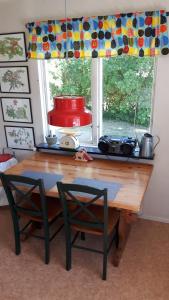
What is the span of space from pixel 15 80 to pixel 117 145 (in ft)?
4.80

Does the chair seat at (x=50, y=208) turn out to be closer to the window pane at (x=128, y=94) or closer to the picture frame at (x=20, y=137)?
the picture frame at (x=20, y=137)

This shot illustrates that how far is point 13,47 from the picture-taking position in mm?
2828

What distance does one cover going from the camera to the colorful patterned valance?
2.29 m

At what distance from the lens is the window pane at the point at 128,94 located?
8.54 feet

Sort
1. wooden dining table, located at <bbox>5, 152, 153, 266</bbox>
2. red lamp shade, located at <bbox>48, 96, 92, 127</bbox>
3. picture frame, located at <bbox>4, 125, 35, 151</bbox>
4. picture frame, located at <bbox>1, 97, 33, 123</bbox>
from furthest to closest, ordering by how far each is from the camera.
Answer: picture frame, located at <bbox>4, 125, 35, 151</bbox>, picture frame, located at <bbox>1, 97, 33, 123</bbox>, wooden dining table, located at <bbox>5, 152, 153, 266</bbox>, red lamp shade, located at <bbox>48, 96, 92, 127</bbox>

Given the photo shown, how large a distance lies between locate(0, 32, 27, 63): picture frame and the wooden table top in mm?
1178

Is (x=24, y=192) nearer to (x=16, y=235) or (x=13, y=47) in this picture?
(x=16, y=235)

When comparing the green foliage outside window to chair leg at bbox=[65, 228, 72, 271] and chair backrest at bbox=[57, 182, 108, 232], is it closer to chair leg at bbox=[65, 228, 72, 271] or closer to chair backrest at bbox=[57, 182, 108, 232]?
chair backrest at bbox=[57, 182, 108, 232]

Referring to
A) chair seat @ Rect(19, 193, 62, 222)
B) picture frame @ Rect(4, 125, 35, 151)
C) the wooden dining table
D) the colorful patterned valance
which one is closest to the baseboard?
the wooden dining table

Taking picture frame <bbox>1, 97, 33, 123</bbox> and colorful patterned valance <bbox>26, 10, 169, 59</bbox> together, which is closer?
colorful patterned valance <bbox>26, 10, 169, 59</bbox>

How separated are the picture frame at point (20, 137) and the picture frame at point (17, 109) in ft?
0.35

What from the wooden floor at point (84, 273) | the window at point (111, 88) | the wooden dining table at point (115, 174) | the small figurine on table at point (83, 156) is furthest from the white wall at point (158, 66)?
the small figurine on table at point (83, 156)

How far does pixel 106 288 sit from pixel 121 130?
1.66 meters

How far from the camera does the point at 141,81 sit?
2.63 metres
